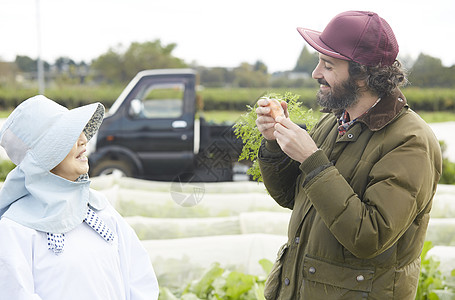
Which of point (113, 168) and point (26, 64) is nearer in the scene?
point (113, 168)

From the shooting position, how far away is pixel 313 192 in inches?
74.2

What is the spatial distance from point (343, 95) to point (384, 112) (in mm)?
167

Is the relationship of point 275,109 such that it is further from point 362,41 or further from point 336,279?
point 336,279

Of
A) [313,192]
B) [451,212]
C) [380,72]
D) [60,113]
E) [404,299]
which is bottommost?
[451,212]

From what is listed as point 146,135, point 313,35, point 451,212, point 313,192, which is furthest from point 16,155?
point 146,135

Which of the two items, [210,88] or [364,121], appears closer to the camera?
[364,121]

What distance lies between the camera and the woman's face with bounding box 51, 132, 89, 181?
196cm

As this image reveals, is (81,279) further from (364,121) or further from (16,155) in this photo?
(364,121)

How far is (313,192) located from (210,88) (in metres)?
29.5

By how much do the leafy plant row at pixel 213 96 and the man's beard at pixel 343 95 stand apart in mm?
21185

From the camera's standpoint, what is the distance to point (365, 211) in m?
1.84

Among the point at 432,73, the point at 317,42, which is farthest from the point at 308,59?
the point at 432,73

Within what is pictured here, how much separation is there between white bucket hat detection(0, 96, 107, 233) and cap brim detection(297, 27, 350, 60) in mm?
903

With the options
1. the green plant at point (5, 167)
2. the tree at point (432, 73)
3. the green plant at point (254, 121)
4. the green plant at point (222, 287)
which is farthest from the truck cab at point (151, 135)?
the tree at point (432, 73)
